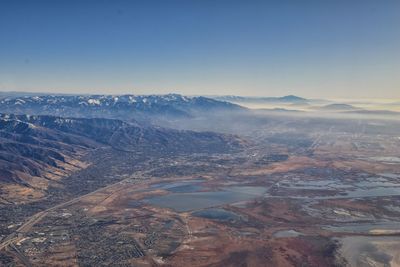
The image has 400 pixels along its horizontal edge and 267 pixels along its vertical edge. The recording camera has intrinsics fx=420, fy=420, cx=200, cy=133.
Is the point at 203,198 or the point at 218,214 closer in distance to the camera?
the point at 218,214

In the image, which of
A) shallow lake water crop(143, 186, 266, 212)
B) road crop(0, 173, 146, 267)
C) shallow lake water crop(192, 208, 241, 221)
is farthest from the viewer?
shallow lake water crop(143, 186, 266, 212)

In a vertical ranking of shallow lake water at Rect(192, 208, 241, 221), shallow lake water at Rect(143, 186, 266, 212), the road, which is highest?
shallow lake water at Rect(192, 208, 241, 221)

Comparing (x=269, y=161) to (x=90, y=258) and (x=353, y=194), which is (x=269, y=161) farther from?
(x=90, y=258)

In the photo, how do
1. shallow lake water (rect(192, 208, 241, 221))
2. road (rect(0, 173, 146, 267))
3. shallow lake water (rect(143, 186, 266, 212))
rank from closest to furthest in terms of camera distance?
1. road (rect(0, 173, 146, 267))
2. shallow lake water (rect(192, 208, 241, 221))
3. shallow lake water (rect(143, 186, 266, 212))

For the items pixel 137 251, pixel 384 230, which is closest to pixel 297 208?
pixel 384 230

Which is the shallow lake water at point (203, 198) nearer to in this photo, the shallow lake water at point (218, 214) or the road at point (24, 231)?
the shallow lake water at point (218, 214)

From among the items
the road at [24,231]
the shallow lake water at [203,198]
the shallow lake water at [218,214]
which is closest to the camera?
the road at [24,231]

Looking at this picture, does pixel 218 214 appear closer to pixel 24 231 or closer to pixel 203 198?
pixel 203 198

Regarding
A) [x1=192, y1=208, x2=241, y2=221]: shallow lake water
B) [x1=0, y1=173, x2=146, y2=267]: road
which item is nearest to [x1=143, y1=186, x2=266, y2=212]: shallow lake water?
[x1=192, y1=208, x2=241, y2=221]: shallow lake water

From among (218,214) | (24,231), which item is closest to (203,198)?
(218,214)

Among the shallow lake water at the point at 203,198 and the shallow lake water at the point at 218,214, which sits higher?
the shallow lake water at the point at 218,214

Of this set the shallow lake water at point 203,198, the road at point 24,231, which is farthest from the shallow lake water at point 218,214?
the road at point 24,231

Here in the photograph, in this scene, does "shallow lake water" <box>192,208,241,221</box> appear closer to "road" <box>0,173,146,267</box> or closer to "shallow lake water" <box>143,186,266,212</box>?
"shallow lake water" <box>143,186,266,212</box>
